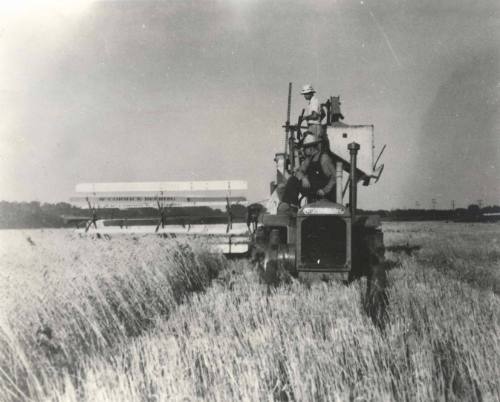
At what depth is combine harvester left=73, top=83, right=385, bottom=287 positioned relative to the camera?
19.8 feet

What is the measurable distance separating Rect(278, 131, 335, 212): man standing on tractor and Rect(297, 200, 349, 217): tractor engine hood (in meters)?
0.78

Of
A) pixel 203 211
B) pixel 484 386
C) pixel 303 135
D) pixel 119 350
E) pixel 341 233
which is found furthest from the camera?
pixel 203 211

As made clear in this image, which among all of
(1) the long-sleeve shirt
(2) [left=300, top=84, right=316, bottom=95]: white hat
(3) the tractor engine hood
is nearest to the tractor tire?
(3) the tractor engine hood

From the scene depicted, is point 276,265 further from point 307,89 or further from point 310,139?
point 307,89

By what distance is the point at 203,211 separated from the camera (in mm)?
15156

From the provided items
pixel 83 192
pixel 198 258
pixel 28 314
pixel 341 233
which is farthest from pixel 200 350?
pixel 83 192

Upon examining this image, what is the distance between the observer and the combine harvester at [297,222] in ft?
19.8

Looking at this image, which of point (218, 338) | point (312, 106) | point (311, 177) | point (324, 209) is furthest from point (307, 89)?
point (218, 338)

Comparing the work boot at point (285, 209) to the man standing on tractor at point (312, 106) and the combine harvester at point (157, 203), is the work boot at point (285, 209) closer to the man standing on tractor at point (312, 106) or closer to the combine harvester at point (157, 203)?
the man standing on tractor at point (312, 106)

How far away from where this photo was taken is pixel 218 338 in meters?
4.22

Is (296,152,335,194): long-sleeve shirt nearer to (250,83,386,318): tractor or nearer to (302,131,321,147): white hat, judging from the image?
(302,131,321,147): white hat

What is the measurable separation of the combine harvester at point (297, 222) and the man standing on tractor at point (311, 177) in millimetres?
291

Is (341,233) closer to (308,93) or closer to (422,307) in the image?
(422,307)

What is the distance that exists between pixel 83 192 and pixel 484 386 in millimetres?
13930
